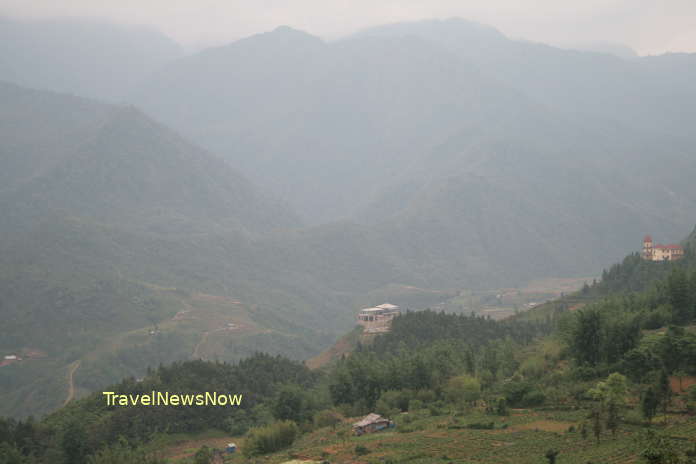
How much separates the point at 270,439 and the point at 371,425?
26.1ft

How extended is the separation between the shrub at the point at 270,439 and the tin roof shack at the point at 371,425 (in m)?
5.43

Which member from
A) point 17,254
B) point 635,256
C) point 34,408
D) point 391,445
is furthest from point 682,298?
point 17,254

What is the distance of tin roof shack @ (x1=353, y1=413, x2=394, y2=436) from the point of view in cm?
5367

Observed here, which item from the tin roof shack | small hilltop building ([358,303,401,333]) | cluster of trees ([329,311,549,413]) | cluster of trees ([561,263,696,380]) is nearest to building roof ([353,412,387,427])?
the tin roof shack

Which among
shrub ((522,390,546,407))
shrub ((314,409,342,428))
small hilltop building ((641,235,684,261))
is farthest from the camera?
small hilltop building ((641,235,684,261))

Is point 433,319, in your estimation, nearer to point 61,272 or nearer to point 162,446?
point 162,446

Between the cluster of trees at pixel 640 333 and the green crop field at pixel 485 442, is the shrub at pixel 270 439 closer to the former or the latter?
the green crop field at pixel 485 442

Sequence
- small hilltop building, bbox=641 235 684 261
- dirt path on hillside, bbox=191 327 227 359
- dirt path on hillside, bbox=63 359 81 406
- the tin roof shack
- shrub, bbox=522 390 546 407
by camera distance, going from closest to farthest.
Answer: shrub, bbox=522 390 546 407 < the tin roof shack < small hilltop building, bbox=641 235 684 261 < dirt path on hillside, bbox=63 359 81 406 < dirt path on hillside, bbox=191 327 227 359

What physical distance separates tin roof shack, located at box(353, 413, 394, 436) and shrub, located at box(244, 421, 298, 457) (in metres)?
5.43

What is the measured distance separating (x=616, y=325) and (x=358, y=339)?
2171 inches

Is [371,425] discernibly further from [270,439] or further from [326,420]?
[270,439]

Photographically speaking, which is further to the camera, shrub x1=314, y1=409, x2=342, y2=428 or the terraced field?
shrub x1=314, y1=409, x2=342, y2=428

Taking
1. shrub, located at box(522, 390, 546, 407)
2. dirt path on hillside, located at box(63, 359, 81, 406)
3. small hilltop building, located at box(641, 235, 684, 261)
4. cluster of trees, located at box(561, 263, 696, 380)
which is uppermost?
small hilltop building, located at box(641, 235, 684, 261)

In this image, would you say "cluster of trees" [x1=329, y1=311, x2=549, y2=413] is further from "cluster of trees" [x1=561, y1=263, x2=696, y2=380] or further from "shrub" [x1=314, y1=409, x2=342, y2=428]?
"cluster of trees" [x1=561, y1=263, x2=696, y2=380]
